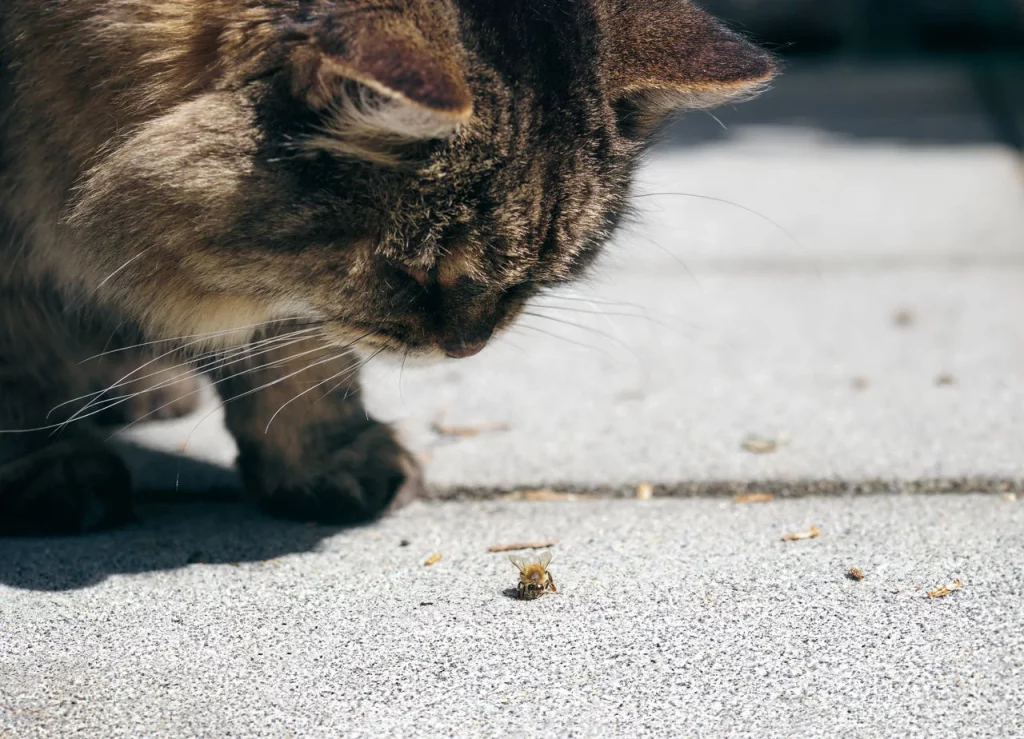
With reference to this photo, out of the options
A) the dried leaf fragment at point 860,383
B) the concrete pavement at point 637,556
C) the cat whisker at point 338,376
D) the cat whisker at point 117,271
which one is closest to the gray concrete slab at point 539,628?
the concrete pavement at point 637,556

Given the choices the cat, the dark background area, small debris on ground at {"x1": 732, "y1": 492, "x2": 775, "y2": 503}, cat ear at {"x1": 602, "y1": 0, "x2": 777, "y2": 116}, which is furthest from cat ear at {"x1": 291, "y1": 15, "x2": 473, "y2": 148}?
the dark background area

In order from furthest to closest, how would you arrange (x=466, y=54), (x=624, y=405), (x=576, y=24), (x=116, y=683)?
(x=624, y=405) < (x=576, y=24) < (x=466, y=54) < (x=116, y=683)

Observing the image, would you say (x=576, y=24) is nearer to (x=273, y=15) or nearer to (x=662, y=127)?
(x=662, y=127)

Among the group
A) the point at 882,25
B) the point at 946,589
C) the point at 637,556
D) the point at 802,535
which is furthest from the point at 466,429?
the point at 882,25

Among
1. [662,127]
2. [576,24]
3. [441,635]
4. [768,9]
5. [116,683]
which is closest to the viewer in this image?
[116,683]

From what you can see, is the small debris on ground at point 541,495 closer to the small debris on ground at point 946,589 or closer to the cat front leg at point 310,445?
the cat front leg at point 310,445

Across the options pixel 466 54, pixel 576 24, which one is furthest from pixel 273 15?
pixel 576 24

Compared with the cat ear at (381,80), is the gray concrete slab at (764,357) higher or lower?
lower
